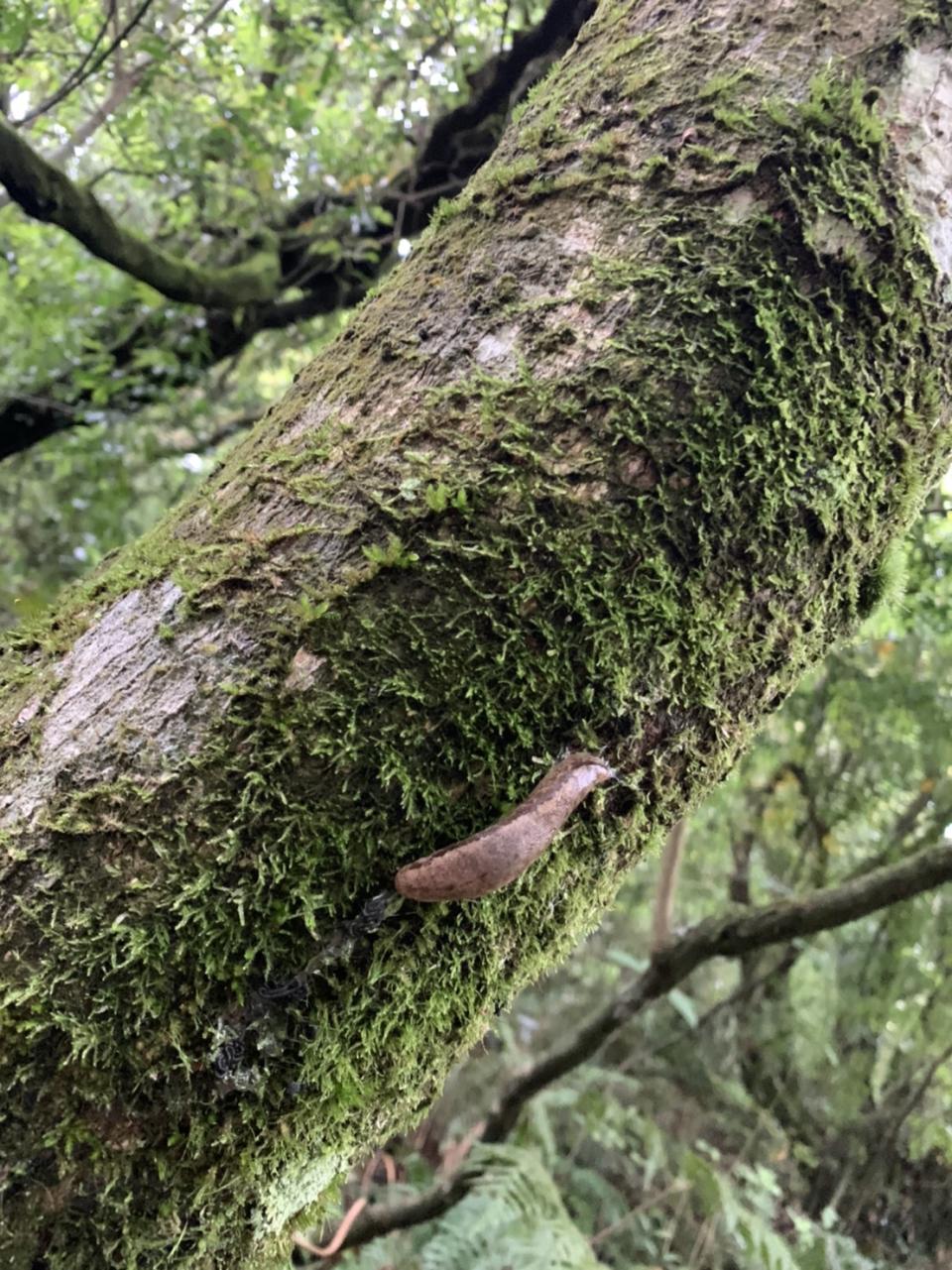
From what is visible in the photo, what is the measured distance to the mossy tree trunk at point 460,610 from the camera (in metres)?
0.98

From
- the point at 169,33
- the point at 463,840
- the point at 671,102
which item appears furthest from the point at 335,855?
the point at 169,33

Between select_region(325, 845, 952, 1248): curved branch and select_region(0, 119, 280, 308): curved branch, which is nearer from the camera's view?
select_region(0, 119, 280, 308): curved branch

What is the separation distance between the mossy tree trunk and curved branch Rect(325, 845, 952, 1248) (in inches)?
98.5

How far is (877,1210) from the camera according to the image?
6.47m

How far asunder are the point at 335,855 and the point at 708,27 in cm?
142

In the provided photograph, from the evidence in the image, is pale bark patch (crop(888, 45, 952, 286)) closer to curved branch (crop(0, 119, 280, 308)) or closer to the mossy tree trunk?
the mossy tree trunk

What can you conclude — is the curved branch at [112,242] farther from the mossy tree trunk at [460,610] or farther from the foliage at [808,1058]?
the foliage at [808,1058]

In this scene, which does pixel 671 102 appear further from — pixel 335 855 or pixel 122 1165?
pixel 122 1165

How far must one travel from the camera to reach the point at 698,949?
3693 millimetres

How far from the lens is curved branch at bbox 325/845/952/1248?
346 cm

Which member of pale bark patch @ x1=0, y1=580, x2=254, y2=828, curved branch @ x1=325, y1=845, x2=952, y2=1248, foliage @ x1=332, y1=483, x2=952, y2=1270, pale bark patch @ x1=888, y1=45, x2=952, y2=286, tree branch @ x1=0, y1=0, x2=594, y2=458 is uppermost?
tree branch @ x1=0, y1=0, x2=594, y2=458

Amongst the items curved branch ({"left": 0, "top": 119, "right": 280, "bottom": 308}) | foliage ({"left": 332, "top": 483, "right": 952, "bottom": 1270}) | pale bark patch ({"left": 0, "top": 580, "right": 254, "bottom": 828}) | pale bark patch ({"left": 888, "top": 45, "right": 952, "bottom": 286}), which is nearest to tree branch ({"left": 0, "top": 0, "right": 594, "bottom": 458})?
curved branch ({"left": 0, "top": 119, "right": 280, "bottom": 308})

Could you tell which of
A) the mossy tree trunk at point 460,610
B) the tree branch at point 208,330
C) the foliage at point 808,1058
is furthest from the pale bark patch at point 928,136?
the foliage at point 808,1058

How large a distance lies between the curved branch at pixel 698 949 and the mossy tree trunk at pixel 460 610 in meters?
2.50
